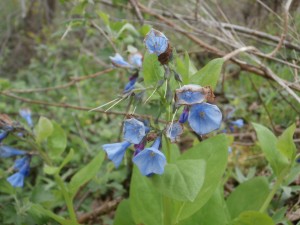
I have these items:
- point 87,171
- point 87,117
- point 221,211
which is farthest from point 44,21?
point 221,211

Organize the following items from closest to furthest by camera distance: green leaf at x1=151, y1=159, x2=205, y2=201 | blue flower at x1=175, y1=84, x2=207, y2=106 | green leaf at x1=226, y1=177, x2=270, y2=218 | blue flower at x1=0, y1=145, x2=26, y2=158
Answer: blue flower at x1=175, y1=84, x2=207, y2=106 < green leaf at x1=151, y1=159, x2=205, y2=201 < green leaf at x1=226, y1=177, x2=270, y2=218 < blue flower at x1=0, y1=145, x2=26, y2=158

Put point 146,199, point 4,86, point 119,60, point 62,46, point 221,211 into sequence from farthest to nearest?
point 62,46 → point 4,86 → point 119,60 → point 146,199 → point 221,211

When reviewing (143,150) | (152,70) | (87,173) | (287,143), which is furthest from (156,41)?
(87,173)

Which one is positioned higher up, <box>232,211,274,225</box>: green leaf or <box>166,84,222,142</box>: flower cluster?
<box>166,84,222,142</box>: flower cluster

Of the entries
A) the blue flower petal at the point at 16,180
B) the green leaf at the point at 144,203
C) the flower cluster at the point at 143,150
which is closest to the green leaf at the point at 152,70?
A: the flower cluster at the point at 143,150

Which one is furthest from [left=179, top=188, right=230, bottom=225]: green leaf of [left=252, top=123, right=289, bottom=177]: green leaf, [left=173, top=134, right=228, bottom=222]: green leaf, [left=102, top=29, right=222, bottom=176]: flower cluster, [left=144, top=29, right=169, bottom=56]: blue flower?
[left=144, top=29, right=169, bottom=56]: blue flower

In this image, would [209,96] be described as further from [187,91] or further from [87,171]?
[87,171]

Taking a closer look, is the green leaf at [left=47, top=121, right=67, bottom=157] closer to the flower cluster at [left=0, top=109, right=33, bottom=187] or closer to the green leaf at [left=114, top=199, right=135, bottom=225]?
the flower cluster at [left=0, top=109, right=33, bottom=187]
